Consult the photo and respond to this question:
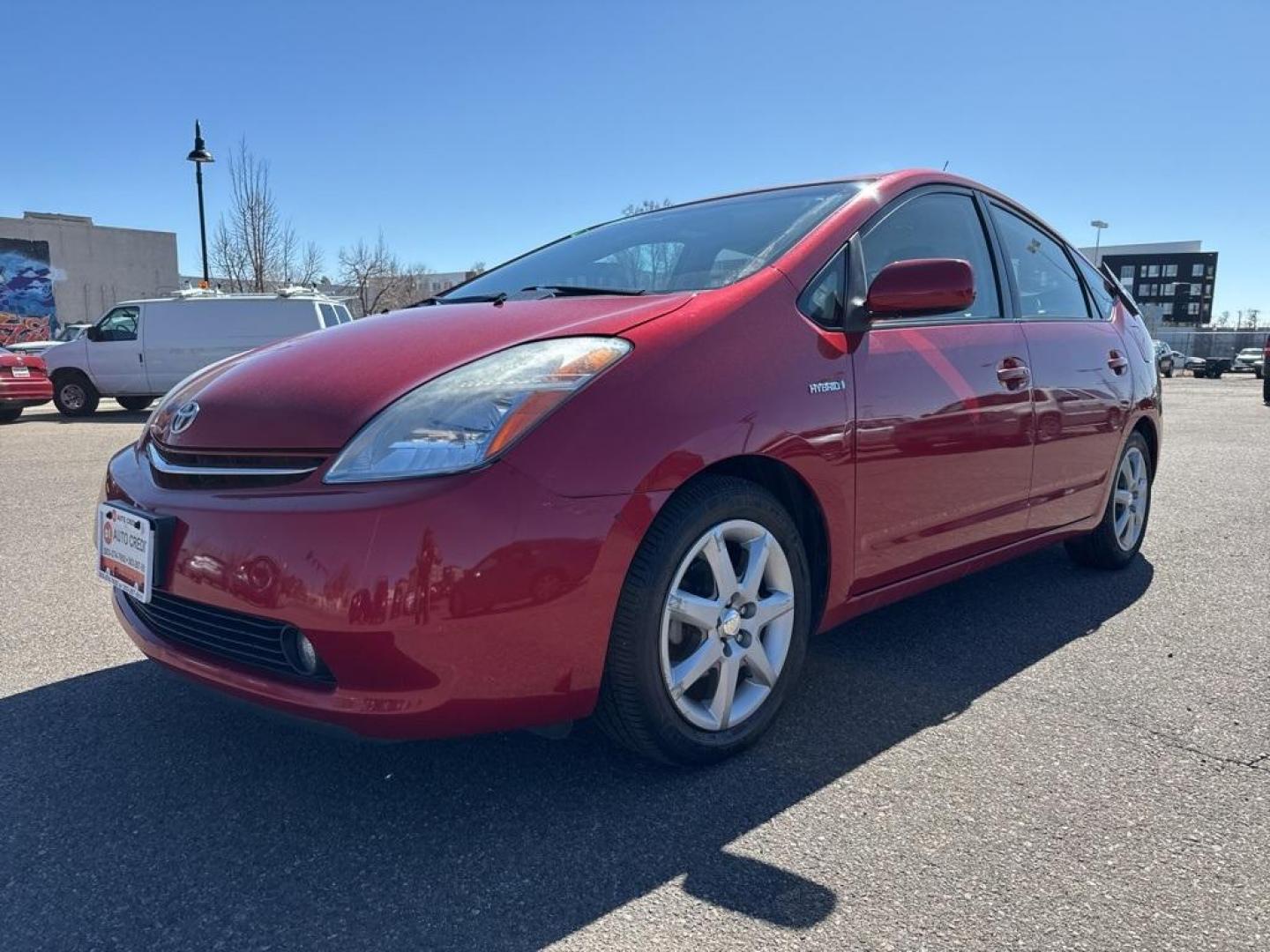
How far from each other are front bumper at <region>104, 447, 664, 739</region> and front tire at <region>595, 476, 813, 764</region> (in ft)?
0.24

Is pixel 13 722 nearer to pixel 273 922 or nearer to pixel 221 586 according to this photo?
pixel 221 586

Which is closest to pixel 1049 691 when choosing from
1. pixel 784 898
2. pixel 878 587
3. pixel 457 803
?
pixel 878 587

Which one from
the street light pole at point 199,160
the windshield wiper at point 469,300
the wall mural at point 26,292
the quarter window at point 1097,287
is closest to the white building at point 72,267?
the wall mural at point 26,292

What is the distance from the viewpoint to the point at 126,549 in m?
2.34

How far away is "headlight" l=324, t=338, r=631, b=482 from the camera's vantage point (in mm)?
1964

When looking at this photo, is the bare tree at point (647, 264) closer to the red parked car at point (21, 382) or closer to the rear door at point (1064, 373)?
the rear door at point (1064, 373)

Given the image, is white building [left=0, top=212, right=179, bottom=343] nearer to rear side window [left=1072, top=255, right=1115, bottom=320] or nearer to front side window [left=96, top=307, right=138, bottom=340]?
front side window [left=96, top=307, right=138, bottom=340]

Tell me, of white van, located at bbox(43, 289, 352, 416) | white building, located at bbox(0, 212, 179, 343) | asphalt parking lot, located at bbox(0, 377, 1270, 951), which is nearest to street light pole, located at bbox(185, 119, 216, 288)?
white van, located at bbox(43, 289, 352, 416)

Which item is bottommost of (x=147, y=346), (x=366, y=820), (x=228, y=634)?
→ (x=366, y=820)

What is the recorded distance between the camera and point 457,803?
225 cm

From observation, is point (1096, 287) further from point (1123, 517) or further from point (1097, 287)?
point (1123, 517)

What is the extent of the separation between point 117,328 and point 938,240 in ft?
48.0

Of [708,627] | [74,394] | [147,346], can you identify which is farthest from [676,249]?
[74,394]

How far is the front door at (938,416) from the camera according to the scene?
2723 millimetres
